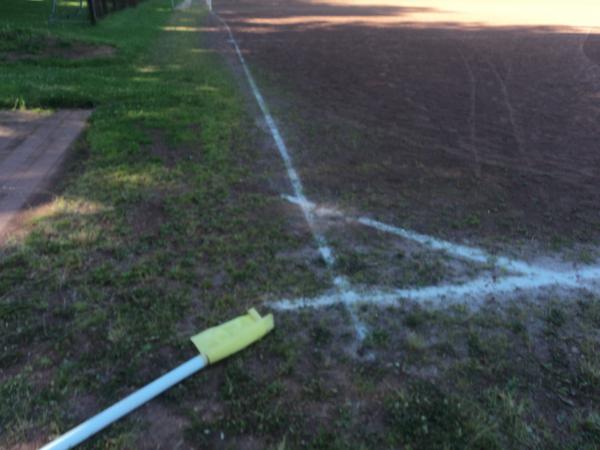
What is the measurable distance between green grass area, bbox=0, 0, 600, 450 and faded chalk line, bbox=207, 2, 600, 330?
0.10 metres

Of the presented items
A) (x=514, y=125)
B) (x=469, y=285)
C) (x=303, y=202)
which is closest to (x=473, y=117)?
(x=514, y=125)

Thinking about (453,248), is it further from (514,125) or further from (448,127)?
(514,125)

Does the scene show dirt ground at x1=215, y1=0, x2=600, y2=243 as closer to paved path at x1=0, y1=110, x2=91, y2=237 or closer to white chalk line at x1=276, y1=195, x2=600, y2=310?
white chalk line at x1=276, y1=195, x2=600, y2=310

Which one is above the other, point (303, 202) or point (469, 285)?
point (303, 202)

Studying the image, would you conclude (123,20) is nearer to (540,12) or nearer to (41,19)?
(41,19)

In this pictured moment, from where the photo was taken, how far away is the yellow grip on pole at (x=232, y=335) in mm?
2811

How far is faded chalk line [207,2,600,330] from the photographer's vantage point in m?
3.38

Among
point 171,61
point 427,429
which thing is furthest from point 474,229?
point 171,61

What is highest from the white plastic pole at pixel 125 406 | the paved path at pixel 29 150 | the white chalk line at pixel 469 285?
the paved path at pixel 29 150

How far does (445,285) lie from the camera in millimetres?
3605

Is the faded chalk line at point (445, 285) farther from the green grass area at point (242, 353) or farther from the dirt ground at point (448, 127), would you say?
the dirt ground at point (448, 127)

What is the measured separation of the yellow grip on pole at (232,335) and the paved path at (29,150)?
→ 2176 mm

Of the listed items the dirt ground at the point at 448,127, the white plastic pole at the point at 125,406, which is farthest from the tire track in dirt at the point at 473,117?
the white plastic pole at the point at 125,406

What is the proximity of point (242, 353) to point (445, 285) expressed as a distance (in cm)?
159
